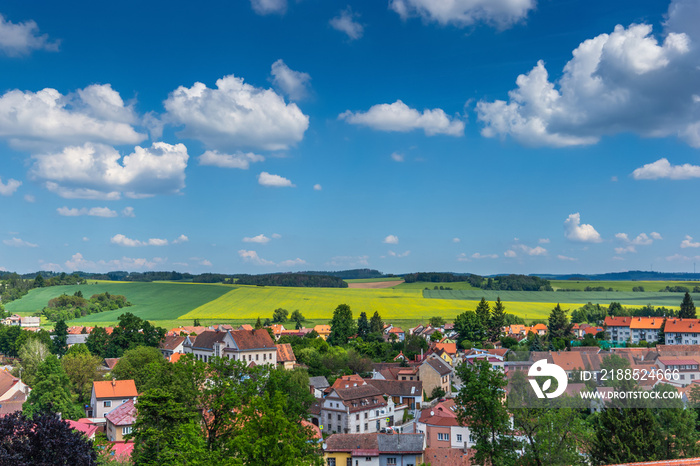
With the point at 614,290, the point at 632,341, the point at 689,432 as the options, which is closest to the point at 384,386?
the point at 689,432

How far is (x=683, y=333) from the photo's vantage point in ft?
353

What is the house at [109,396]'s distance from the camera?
5956 centimetres

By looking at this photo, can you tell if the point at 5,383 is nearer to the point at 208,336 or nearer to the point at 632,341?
the point at 208,336

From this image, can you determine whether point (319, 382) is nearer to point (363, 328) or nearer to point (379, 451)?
point (379, 451)

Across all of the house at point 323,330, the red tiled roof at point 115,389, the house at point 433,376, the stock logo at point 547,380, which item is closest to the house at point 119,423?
the red tiled roof at point 115,389

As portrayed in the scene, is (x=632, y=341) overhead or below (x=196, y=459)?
below

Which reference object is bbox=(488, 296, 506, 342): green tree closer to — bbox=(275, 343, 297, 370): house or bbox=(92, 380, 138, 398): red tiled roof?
bbox=(275, 343, 297, 370): house

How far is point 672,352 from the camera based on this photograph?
8669 centimetres

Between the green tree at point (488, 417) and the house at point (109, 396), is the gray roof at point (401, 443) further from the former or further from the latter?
the house at point (109, 396)

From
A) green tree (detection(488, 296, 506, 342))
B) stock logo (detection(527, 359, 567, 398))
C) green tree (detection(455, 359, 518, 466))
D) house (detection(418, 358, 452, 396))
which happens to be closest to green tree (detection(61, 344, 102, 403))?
house (detection(418, 358, 452, 396))

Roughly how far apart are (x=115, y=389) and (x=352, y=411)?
2702 cm

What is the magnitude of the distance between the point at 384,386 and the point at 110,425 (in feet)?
116

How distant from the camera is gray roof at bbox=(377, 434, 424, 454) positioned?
43.8m

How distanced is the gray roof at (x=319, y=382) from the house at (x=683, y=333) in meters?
75.0
